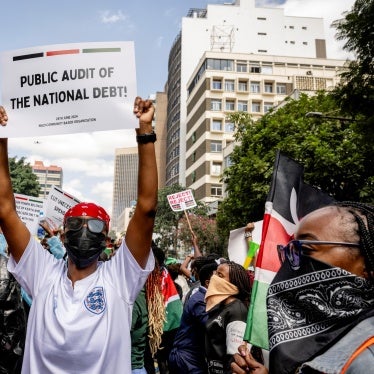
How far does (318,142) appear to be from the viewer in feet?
51.1

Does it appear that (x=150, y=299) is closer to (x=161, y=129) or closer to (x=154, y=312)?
(x=154, y=312)

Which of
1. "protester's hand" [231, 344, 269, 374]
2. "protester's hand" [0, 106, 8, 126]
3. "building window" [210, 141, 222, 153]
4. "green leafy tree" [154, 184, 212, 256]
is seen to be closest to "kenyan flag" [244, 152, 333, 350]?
"protester's hand" [231, 344, 269, 374]

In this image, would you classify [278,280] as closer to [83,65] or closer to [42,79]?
[83,65]

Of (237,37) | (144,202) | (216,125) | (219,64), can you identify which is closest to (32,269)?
(144,202)

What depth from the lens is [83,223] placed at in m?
2.55

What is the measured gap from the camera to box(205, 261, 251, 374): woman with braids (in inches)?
122

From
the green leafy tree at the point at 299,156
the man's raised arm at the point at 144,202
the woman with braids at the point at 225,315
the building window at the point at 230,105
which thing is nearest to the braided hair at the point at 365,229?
A: the man's raised arm at the point at 144,202

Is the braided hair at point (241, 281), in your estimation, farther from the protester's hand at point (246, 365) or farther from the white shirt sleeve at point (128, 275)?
the protester's hand at point (246, 365)

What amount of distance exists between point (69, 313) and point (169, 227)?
46.4 metres

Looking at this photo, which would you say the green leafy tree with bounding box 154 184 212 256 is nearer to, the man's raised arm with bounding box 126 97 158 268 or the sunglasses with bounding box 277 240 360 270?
the man's raised arm with bounding box 126 97 158 268

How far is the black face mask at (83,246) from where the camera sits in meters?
2.46

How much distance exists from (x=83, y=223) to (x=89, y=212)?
0.09m

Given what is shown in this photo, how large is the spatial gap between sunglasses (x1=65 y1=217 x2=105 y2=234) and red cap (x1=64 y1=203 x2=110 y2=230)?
3 centimetres

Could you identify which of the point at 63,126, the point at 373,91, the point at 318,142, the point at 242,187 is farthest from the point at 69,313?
the point at 242,187
